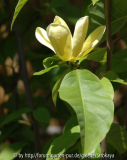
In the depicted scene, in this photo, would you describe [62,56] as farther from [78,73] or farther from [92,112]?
[92,112]

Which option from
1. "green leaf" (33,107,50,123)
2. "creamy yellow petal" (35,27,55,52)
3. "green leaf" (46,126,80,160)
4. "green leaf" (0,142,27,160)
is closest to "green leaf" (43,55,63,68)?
"creamy yellow petal" (35,27,55,52)

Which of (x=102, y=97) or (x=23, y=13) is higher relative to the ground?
(x=23, y=13)

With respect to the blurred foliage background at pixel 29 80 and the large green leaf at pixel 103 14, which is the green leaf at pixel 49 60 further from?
the blurred foliage background at pixel 29 80

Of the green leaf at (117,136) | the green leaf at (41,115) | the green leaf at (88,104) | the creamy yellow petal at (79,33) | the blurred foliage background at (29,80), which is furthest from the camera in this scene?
the blurred foliage background at (29,80)

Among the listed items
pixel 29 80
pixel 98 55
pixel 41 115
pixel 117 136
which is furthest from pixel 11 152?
pixel 98 55

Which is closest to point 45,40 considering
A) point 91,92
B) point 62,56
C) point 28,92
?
point 62,56

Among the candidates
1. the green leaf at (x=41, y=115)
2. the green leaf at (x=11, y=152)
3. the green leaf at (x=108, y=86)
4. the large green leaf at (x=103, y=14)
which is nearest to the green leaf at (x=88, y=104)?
the green leaf at (x=108, y=86)

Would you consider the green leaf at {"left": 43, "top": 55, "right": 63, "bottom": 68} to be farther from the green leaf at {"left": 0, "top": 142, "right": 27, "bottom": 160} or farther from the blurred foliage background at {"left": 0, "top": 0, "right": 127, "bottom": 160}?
Result: the green leaf at {"left": 0, "top": 142, "right": 27, "bottom": 160}
